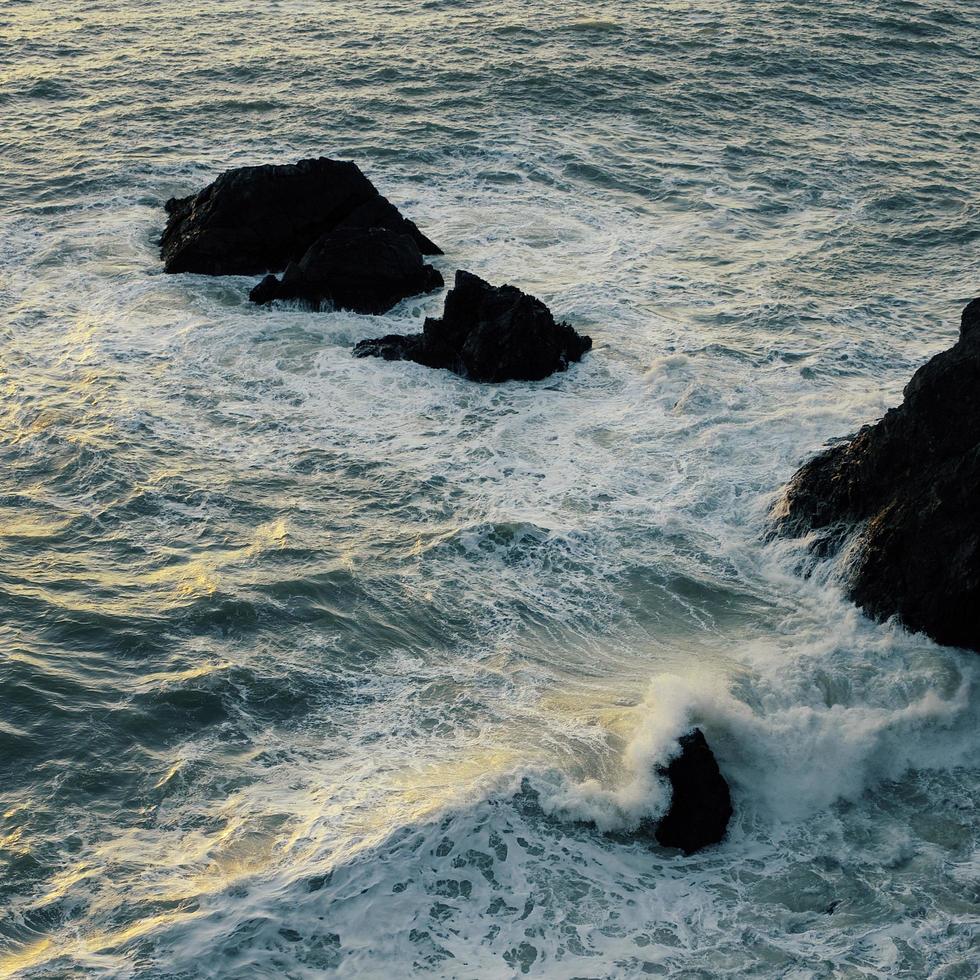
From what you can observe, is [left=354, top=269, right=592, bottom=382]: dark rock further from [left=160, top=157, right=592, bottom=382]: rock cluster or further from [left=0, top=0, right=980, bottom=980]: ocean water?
[left=0, top=0, right=980, bottom=980]: ocean water

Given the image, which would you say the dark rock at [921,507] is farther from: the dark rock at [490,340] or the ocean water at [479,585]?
the dark rock at [490,340]

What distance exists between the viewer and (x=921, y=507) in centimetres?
1458

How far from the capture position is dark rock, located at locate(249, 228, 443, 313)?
23.1 meters

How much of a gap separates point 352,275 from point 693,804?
46.4 ft

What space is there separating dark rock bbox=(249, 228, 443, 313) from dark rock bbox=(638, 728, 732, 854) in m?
13.1

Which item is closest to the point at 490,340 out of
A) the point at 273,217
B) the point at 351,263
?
the point at 351,263

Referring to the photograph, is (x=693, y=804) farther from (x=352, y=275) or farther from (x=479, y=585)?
(x=352, y=275)

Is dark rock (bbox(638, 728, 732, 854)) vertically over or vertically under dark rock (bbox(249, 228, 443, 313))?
under

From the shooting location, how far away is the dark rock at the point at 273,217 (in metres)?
24.3

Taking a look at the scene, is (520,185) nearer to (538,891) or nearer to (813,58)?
(813,58)

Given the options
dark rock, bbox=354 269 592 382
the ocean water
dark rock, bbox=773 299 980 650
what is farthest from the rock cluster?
dark rock, bbox=773 299 980 650

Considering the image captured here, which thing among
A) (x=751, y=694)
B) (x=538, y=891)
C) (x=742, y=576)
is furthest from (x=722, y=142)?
(x=538, y=891)

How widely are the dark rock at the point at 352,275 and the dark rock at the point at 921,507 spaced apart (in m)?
10.2

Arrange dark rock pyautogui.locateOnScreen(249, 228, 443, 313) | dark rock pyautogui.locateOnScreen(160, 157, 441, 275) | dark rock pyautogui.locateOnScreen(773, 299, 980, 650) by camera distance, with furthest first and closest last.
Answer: dark rock pyautogui.locateOnScreen(160, 157, 441, 275) < dark rock pyautogui.locateOnScreen(249, 228, 443, 313) < dark rock pyautogui.locateOnScreen(773, 299, 980, 650)
